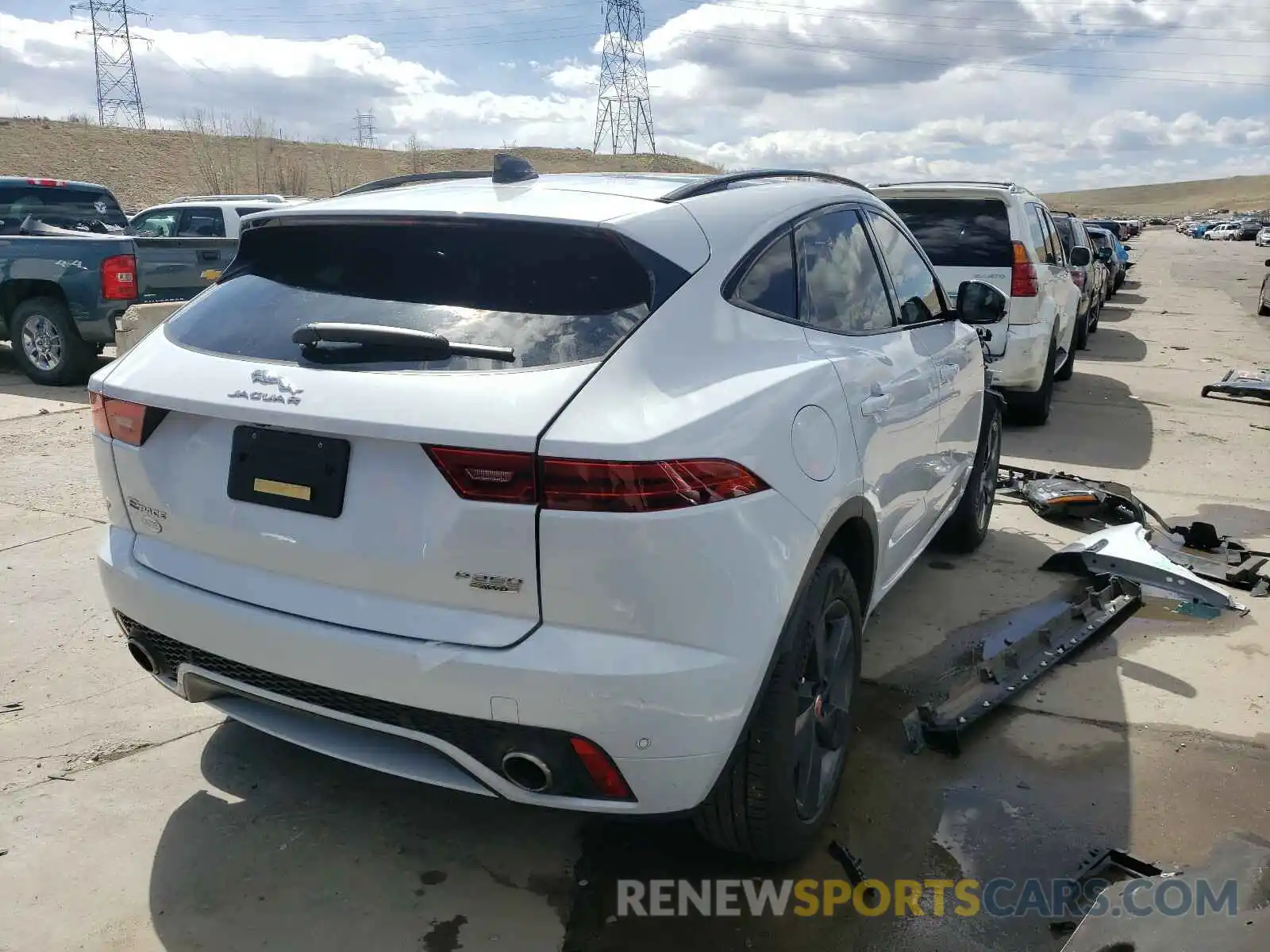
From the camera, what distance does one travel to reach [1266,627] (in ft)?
14.6

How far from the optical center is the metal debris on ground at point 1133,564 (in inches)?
184

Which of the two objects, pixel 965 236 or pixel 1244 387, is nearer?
pixel 965 236

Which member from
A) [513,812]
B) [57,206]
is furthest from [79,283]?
[513,812]

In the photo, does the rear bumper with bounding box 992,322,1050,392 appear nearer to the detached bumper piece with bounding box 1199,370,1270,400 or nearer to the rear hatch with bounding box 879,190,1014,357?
the rear hatch with bounding box 879,190,1014,357

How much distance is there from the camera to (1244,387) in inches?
381

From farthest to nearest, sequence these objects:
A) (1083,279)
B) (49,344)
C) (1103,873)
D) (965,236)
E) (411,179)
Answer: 1. (1083,279)
2. (49,344)
3. (965,236)
4. (411,179)
5. (1103,873)

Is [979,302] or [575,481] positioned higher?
[979,302]

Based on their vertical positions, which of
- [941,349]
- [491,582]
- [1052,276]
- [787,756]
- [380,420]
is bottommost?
[787,756]

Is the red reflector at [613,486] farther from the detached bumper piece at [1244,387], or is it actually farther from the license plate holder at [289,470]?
the detached bumper piece at [1244,387]

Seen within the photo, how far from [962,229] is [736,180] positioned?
217 inches

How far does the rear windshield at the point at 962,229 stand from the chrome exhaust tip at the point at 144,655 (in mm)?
6642

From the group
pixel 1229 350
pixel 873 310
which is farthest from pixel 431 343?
pixel 1229 350

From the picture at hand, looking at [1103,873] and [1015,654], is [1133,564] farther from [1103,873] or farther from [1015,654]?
[1103,873]

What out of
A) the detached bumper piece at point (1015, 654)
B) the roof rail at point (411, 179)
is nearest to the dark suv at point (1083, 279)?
the detached bumper piece at point (1015, 654)
